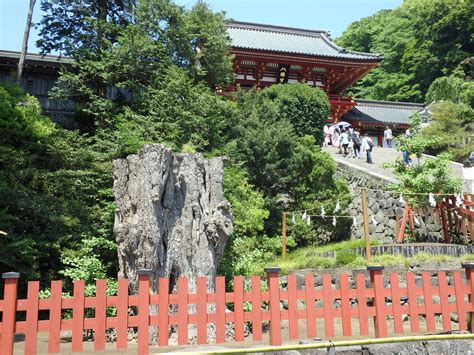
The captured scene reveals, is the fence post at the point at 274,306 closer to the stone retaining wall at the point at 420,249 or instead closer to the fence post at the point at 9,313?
the fence post at the point at 9,313

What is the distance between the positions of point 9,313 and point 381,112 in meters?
31.7

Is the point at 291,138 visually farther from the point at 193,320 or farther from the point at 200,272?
the point at 193,320

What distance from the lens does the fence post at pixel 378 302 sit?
5.81 meters

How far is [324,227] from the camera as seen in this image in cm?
1591

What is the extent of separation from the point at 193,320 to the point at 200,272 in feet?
8.95

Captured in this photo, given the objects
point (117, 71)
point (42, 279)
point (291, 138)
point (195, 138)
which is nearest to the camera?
point (42, 279)

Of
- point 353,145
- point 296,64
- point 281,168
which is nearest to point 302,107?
point 353,145

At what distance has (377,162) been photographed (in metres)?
21.0

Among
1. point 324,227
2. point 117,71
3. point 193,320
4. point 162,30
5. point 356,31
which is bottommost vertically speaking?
point 193,320

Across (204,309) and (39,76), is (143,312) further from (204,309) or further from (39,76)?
(39,76)

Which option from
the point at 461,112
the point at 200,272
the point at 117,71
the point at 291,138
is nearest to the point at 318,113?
the point at 291,138

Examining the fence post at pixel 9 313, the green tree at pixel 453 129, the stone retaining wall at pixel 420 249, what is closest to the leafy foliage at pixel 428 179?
the stone retaining wall at pixel 420 249

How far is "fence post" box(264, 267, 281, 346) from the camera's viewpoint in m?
5.62

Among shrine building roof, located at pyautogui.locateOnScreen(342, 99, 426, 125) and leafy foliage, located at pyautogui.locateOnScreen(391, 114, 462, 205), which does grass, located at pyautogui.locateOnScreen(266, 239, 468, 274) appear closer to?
leafy foliage, located at pyautogui.locateOnScreen(391, 114, 462, 205)
